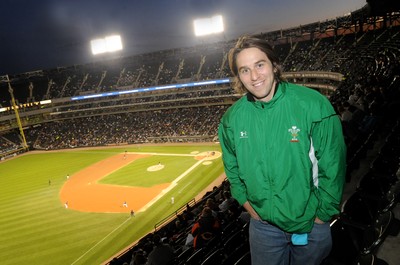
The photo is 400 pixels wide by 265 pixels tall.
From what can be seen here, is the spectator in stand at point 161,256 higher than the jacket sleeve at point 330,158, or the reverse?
the jacket sleeve at point 330,158

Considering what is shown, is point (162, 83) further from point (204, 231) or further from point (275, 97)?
point (275, 97)

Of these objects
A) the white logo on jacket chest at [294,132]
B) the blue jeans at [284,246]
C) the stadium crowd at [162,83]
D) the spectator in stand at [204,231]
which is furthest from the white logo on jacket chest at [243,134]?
the stadium crowd at [162,83]

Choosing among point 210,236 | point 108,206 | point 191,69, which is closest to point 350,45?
point 191,69

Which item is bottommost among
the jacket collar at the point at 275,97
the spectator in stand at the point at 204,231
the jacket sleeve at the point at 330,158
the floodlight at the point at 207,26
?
the spectator in stand at the point at 204,231

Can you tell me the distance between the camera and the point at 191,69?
220ft

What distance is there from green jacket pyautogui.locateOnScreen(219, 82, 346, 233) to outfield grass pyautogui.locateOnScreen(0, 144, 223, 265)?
18.4 meters

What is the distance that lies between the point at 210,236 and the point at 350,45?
147 ft

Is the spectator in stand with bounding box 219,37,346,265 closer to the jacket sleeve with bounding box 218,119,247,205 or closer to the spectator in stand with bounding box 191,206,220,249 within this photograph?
the jacket sleeve with bounding box 218,119,247,205

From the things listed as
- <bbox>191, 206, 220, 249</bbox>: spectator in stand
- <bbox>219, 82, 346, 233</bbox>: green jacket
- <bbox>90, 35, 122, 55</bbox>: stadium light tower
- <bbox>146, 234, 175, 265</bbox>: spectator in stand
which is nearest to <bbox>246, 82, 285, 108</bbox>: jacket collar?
<bbox>219, 82, 346, 233</bbox>: green jacket

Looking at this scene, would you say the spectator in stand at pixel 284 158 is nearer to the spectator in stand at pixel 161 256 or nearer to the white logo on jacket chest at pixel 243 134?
the white logo on jacket chest at pixel 243 134

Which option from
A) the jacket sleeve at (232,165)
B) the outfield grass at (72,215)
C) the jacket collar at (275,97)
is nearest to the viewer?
the jacket collar at (275,97)

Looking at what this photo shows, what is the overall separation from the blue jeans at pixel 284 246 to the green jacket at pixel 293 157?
0.45 feet

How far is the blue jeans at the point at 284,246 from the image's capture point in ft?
8.68

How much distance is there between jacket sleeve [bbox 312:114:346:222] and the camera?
2.41 meters
